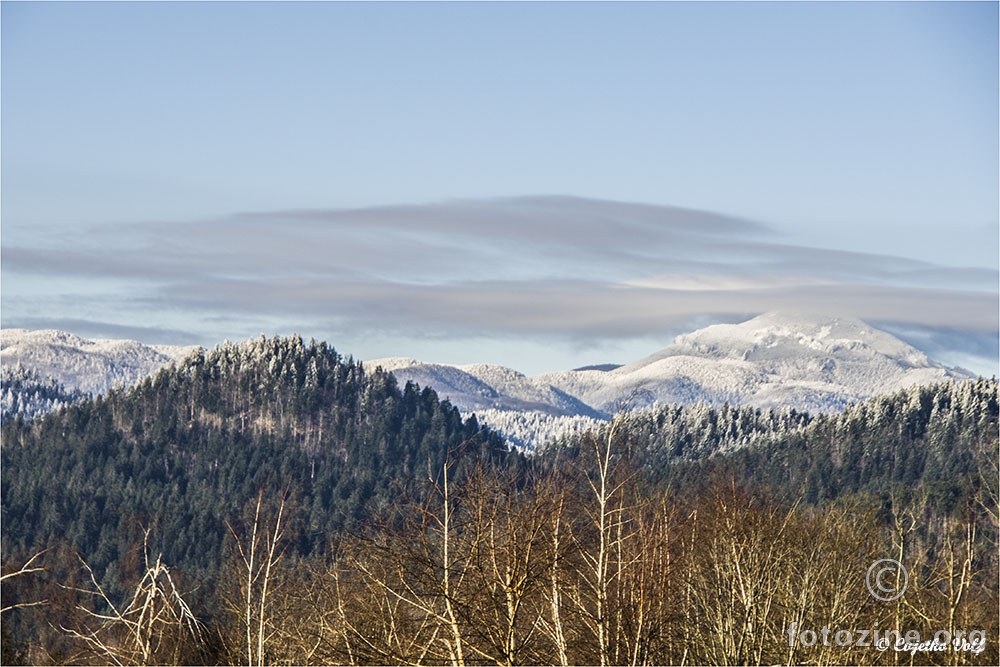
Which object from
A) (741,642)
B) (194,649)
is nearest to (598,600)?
(741,642)

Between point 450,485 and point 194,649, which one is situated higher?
point 450,485

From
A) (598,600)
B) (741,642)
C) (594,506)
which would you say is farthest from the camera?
(594,506)

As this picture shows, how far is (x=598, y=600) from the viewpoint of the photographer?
2720cm

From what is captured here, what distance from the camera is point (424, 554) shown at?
2956 cm

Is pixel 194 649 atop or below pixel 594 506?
below

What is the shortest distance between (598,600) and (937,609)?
3631cm

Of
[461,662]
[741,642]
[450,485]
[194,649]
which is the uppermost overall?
[450,485]

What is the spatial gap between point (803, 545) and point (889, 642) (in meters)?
14.5

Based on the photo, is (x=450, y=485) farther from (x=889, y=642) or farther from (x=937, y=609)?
(x=937, y=609)

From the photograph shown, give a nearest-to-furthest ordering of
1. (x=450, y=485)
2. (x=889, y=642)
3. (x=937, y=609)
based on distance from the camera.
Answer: (x=450, y=485) → (x=889, y=642) → (x=937, y=609)

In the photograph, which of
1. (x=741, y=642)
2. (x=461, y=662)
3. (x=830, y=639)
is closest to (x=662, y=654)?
(x=741, y=642)

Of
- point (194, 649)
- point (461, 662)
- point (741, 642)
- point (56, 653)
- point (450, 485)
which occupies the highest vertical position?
point (450, 485)

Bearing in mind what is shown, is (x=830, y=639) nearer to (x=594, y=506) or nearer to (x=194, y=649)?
(x=594, y=506)

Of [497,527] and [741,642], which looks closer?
[497,527]
